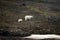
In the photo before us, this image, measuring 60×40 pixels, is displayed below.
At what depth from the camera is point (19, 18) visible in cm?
149

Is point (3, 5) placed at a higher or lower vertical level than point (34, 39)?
higher

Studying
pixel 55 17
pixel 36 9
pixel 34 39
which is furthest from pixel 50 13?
pixel 34 39

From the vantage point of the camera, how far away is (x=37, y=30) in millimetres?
1496

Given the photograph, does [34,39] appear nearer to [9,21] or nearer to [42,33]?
[42,33]

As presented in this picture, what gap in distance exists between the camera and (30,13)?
1517 mm

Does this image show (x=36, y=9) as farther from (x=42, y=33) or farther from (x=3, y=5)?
(x=3, y=5)

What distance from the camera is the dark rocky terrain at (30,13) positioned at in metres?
1.49

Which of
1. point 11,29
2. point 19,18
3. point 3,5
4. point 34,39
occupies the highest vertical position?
point 3,5

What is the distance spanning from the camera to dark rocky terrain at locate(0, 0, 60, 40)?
1493mm

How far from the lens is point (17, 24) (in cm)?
150

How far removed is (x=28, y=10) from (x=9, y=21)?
0.27m

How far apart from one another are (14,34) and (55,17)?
0.54m

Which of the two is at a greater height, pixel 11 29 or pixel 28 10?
pixel 28 10

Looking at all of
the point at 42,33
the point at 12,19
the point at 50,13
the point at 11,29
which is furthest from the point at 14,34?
the point at 50,13
